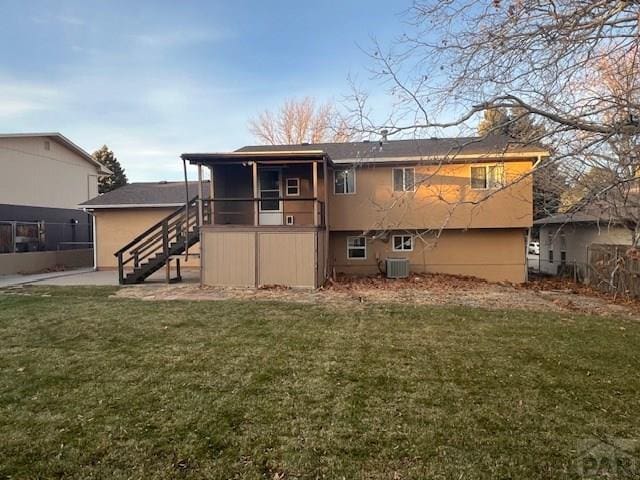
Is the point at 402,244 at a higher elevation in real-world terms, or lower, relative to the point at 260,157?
lower

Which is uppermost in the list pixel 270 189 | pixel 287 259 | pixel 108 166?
pixel 108 166

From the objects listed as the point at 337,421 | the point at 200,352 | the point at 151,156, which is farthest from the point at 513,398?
the point at 151,156

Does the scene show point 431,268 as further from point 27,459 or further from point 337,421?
point 27,459

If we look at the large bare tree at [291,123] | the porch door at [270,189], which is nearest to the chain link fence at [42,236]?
the porch door at [270,189]

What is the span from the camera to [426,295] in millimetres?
10805

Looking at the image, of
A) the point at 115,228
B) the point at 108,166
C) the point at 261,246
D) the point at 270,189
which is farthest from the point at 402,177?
the point at 108,166

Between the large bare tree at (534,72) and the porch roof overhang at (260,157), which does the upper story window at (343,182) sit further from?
the large bare tree at (534,72)

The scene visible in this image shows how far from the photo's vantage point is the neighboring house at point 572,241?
48.2ft

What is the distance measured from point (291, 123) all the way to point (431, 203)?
19476 mm

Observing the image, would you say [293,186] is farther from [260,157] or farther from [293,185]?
[260,157]

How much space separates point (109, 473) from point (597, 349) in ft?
20.9

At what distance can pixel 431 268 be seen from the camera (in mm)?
15055

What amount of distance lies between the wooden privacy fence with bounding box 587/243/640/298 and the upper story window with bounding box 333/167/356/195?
7.92 metres

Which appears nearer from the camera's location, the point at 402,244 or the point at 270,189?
the point at 270,189
